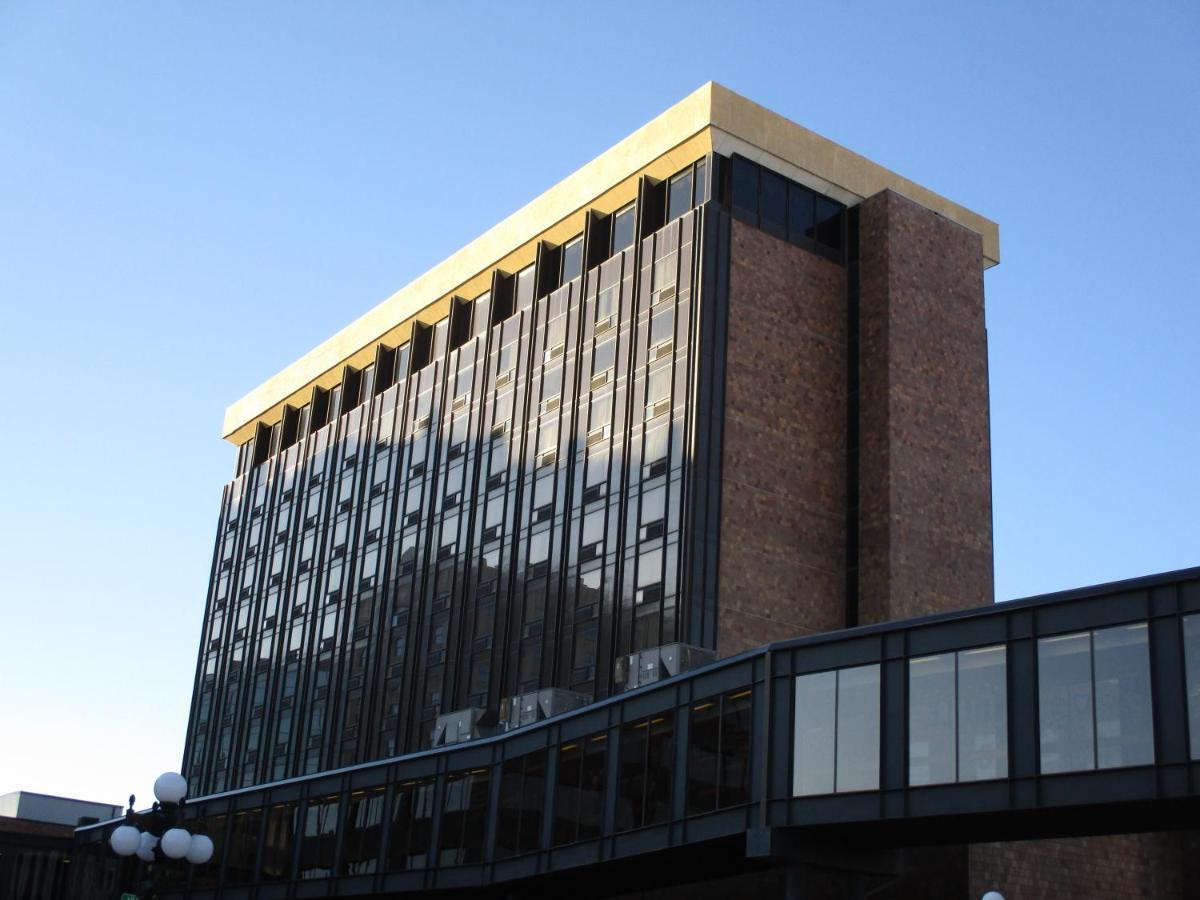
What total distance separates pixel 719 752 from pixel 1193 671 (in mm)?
12006

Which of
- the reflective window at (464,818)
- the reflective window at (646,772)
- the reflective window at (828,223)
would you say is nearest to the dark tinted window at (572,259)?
the reflective window at (828,223)

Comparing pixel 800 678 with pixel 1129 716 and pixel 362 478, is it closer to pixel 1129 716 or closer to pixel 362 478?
pixel 1129 716

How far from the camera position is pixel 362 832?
1964 inches

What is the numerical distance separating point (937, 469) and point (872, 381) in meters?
3.98

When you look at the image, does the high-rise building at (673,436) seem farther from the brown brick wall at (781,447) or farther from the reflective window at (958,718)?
the reflective window at (958,718)

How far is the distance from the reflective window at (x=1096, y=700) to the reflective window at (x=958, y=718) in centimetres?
103

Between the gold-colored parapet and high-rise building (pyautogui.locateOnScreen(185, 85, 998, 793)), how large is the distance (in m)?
0.11

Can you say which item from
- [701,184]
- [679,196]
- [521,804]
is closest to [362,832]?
[521,804]

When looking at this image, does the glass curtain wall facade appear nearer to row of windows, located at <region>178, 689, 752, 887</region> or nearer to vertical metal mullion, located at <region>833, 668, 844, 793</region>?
row of windows, located at <region>178, 689, 752, 887</region>

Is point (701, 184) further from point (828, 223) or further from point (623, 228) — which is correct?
point (828, 223)

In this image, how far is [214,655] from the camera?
84.3 meters

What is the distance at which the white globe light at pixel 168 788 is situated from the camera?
24.9 m

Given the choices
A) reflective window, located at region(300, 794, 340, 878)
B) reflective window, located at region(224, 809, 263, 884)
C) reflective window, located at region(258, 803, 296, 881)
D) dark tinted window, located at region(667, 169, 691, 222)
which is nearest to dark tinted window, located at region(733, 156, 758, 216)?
dark tinted window, located at region(667, 169, 691, 222)

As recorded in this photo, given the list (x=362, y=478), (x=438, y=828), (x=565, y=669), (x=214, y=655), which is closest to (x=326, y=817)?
(x=438, y=828)
